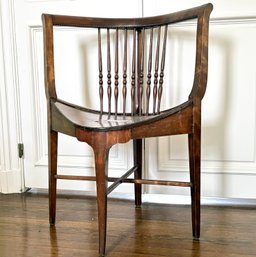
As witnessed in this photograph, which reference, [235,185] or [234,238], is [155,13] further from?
[234,238]

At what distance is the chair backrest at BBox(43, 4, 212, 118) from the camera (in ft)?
3.89

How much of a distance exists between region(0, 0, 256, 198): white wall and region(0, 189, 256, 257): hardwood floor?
5.2 inches

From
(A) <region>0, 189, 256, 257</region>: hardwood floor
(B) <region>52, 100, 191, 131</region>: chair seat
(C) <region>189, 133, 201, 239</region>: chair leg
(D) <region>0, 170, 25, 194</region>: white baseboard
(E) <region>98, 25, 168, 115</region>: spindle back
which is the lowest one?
(A) <region>0, 189, 256, 257</region>: hardwood floor

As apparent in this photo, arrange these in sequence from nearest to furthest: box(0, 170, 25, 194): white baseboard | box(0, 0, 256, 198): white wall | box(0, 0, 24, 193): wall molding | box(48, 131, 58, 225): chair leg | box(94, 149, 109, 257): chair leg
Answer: box(94, 149, 109, 257): chair leg < box(48, 131, 58, 225): chair leg < box(0, 0, 256, 198): white wall < box(0, 0, 24, 193): wall molding < box(0, 170, 25, 194): white baseboard

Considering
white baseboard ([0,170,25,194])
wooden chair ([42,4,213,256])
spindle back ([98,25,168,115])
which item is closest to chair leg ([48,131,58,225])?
wooden chair ([42,4,213,256])

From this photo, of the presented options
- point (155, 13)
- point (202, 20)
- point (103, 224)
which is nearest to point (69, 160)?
point (103, 224)

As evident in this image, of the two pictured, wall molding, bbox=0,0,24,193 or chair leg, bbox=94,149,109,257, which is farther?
wall molding, bbox=0,0,24,193

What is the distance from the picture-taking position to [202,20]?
117 centimetres

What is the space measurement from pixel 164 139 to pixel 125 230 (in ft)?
1.43

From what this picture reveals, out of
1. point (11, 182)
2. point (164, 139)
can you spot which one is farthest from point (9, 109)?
point (164, 139)

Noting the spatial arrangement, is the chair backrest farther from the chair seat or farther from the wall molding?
the wall molding

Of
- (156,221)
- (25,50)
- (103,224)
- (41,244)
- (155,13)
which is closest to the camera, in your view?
(103,224)

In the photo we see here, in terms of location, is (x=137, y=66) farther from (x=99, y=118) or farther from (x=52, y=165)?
(x=52, y=165)

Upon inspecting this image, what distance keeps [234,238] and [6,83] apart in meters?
1.14
